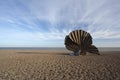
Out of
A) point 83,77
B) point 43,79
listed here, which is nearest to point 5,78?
point 43,79

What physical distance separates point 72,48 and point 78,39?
164 centimetres

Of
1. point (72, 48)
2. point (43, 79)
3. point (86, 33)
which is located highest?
point (86, 33)

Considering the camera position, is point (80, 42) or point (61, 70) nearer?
point (61, 70)

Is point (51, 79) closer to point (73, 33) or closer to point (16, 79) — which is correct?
point (16, 79)

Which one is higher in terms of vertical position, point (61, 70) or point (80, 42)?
point (80, 42)

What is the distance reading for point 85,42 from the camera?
22984 mm

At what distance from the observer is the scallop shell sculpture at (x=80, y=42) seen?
22984 mm

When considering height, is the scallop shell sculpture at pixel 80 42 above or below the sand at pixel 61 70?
above

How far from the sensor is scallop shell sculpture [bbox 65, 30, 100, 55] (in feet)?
75.4

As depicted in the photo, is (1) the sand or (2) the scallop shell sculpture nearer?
(1) the sand

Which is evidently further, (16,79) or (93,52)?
(93,52)

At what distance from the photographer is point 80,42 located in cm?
2312

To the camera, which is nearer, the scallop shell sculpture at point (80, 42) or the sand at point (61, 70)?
the sand at point (61, 70)

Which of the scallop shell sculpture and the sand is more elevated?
the scallop shell sculpture
